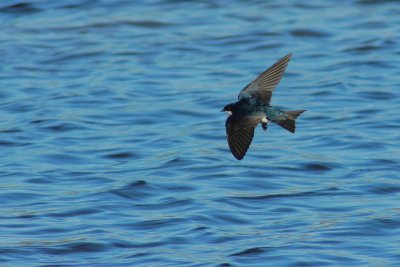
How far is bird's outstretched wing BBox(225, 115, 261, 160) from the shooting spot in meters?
6.11

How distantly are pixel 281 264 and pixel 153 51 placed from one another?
21.1 feet

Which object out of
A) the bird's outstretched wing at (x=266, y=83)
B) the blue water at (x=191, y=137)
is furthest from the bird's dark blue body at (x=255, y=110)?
the blue water at (x=191, y=137)

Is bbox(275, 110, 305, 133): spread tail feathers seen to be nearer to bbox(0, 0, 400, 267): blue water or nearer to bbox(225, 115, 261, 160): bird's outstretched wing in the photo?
bbox(225, 115, 261, 160): bird's outstretched wing

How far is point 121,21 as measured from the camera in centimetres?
1345

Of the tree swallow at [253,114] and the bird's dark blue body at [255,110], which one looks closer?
the tree swallow at [253,114]

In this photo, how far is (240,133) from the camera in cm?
627

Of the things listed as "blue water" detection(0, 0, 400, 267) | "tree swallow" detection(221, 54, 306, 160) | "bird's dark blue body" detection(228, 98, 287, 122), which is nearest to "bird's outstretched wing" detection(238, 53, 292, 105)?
"tree swallow" detection(221, 54, 306, 160)

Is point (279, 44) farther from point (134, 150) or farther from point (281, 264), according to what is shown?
point (281, 264)

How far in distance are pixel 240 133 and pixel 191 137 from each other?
3155 millimetres

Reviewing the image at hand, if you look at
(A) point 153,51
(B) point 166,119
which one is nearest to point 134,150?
(B) point 166,119

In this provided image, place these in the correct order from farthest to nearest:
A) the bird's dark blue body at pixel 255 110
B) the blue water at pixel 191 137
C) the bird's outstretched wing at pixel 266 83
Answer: the bird's outstretched wing at pixel 266 83 → the blue water at pixel 191 137 → the bird's dark blue body at pixel 255 110

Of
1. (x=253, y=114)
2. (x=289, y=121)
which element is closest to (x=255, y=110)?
(x=253, y=114)

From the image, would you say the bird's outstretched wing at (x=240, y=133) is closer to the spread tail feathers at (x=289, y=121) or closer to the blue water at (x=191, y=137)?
the spread tail feathers at (x=289, y=121)

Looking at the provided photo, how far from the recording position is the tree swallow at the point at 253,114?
6.18 m
